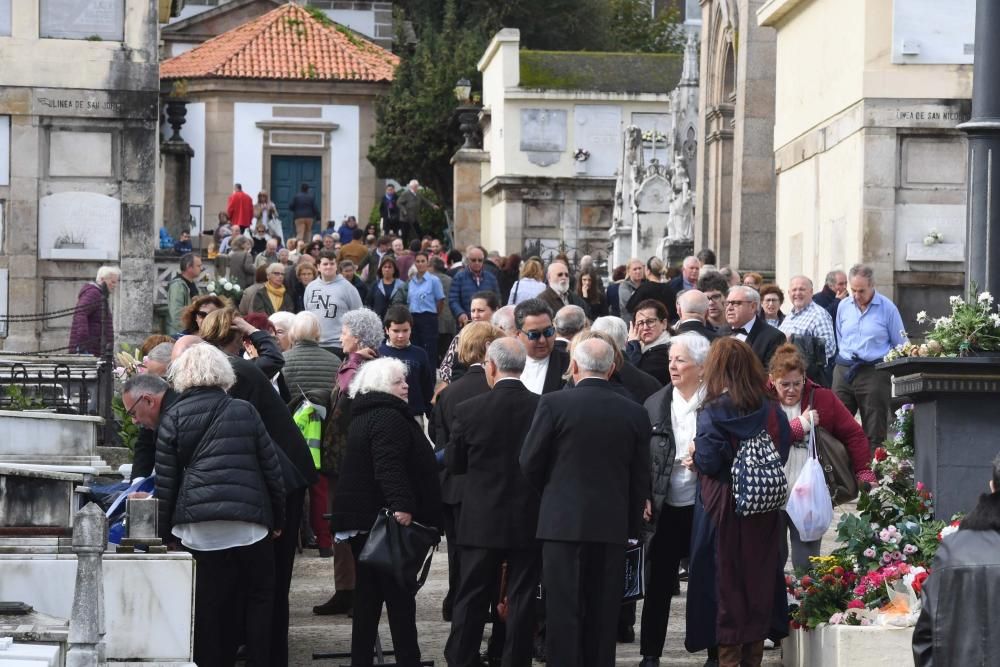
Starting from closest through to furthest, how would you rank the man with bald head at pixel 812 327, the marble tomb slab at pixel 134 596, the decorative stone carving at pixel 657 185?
1. the marble tomb slab at pixel 134 596
2. the man with bald head at pixel 812 327
3. the decorative stone carving at pixel 657 185

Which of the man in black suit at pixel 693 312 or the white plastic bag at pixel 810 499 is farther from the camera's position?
the man in black suit at pixel 693 312

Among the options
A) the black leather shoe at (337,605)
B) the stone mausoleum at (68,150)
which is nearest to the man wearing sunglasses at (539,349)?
the black leather shoe at (337,605)

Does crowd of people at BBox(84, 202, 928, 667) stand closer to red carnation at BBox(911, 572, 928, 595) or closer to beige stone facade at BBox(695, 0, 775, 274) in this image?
red carnation at BBox(911, 572, 928, 595)

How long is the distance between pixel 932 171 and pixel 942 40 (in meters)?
1.28

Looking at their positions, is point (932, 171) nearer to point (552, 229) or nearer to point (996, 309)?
point (996, 309)

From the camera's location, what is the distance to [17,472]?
10.8 meters

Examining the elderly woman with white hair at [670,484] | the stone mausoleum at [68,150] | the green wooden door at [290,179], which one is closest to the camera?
the elderly woman with white hair at [670,484]

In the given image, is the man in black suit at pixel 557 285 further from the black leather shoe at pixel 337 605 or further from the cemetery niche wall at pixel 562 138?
the cemetery niche wall at pixel 562 138

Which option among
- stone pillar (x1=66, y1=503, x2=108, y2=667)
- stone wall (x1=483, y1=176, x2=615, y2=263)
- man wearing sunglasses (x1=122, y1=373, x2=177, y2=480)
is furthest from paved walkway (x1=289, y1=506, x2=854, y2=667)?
stone wall (x1=483, y1=176, x2=615, y2=263)

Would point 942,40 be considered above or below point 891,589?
above

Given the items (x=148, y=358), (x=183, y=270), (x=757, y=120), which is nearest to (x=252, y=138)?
(x=757, y=120)

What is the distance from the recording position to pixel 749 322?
46.6 ft

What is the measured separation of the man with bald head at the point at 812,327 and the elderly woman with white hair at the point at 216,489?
715cm

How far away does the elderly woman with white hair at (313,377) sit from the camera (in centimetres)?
1317
